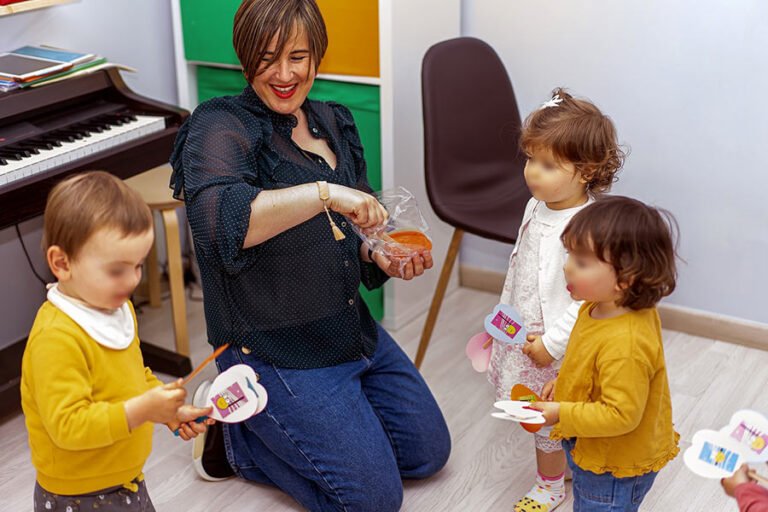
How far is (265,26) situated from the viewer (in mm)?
1980

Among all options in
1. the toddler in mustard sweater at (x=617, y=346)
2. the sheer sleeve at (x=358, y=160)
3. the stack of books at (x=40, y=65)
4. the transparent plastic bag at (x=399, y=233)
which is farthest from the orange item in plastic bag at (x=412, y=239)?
the stack of books at (x=40, y=65)

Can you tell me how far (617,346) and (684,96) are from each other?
1.49 meters

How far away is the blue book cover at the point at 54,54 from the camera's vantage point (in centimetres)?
266

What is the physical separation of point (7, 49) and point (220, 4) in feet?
2.11

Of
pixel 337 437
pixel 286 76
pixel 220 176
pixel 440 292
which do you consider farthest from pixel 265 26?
pixel 440 292

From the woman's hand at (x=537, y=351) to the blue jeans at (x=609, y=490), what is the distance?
24 centimetres

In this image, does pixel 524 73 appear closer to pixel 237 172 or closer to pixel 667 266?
pixel 237 172

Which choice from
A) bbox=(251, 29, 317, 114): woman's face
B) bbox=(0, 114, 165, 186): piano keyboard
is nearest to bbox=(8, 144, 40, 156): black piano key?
bbox=(0, 114, 165, 186): piano keyboard

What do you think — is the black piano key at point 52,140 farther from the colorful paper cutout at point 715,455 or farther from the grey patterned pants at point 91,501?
the colorful paper cutout at point 715,455

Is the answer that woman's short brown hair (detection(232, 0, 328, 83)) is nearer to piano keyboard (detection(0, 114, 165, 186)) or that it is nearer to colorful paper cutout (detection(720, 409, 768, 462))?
piano keyboard (detection(0, 114, 165, 186))

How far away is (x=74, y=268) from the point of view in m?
1.46

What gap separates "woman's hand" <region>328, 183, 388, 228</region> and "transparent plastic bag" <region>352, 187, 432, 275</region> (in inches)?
6.6

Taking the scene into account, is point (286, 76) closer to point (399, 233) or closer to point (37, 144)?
point (399, 233)

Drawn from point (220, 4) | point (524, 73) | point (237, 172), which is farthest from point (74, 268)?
point (524, 73)
